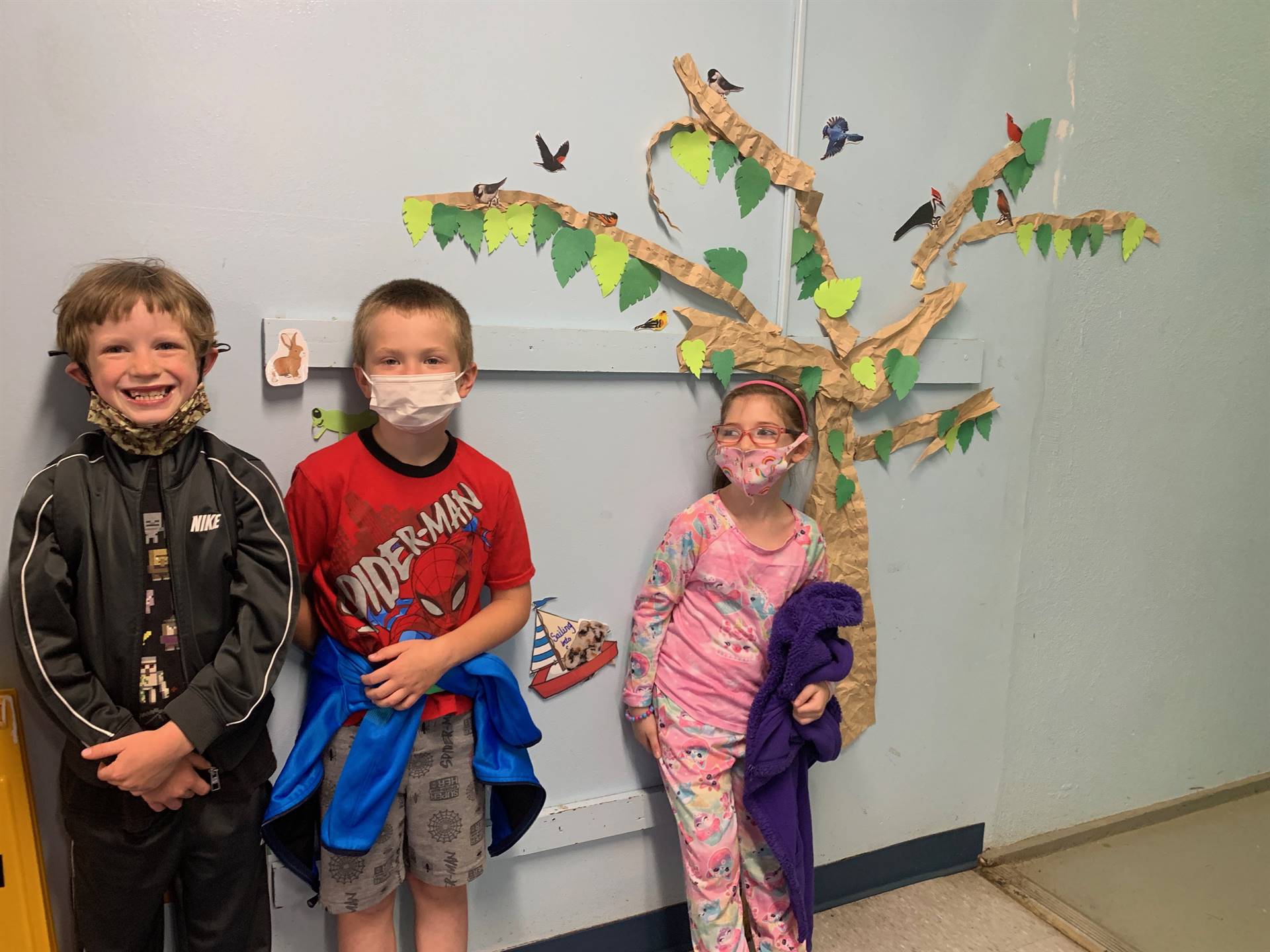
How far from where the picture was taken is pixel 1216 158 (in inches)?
78.6

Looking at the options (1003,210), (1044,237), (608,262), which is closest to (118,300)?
(608,262)

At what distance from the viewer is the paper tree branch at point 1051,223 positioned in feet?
5.80

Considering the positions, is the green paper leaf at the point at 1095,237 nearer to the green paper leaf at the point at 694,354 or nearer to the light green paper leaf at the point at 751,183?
the light green paper leaf at the point at 751,183

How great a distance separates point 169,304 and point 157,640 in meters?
0.43

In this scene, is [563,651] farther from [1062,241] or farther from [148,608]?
[1062,241]

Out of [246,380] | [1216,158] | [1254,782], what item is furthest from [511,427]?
[1254,782]

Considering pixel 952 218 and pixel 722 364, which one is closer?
pixel 722 364

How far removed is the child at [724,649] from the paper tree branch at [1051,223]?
567 millimetres

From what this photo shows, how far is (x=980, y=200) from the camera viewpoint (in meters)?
1.77

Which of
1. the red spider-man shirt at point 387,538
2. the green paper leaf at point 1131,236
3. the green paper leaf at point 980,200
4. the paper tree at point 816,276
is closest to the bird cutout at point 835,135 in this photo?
the paper tree at point 816,276

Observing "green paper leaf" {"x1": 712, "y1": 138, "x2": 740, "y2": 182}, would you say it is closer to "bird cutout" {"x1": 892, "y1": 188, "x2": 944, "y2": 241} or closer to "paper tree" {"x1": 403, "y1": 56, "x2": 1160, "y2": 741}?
"paper tree" {"x1": 403, "y1": 56, "x2": 1160, "y2": 741}

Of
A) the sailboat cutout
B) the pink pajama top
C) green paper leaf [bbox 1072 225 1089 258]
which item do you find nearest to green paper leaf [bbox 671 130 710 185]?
the pink pajama top

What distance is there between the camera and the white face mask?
3.91 ft

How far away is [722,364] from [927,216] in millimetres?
562
